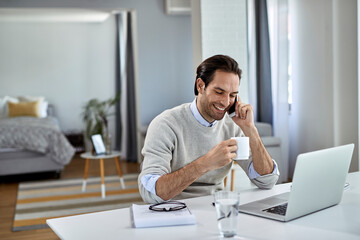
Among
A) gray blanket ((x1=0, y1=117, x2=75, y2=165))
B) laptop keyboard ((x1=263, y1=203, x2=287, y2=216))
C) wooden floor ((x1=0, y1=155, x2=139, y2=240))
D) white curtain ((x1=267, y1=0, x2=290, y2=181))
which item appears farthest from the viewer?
gray blanket ((x1=0, y1=117, x2=75, y2=165))

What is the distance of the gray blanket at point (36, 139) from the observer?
5.36 meters

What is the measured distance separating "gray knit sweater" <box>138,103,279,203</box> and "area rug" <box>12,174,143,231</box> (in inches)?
79.1

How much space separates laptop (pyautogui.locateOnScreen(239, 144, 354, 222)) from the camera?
4.21 feet

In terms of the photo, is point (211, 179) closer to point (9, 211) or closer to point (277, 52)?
point (9, 211)

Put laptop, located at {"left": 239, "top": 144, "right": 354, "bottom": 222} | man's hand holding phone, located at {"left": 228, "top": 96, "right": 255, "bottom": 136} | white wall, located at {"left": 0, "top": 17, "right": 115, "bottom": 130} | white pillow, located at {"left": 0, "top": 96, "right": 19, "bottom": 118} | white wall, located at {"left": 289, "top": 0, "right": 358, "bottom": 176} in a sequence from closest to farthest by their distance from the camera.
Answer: laptop, located at {"left": 239, "top": 144, "right": 354, "bottom": 222} → man's hand holding phone, located at {"left": 228, "top": 96, "right": 255, "bottom": 136} → white wall, located at {"left": 289, "top": 0, "right": 358, "bottom": 176} → white pillow, located at {"left": 0, "top": 96, "right": 19, "bottom": 118} → white wall, located at {"left": 0, "top": 17, "right": 115, "bottom": 130}

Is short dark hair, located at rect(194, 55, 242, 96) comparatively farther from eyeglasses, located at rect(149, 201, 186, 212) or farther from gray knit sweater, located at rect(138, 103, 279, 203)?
eyeglasses, located at rect(149, 201, 186, 212)

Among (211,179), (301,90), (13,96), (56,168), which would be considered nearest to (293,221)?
(211,179)

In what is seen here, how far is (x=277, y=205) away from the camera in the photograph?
4.90 feet

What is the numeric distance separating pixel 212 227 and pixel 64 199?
347cm

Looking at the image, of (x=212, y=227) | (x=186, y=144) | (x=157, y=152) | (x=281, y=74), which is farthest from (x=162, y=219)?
(x=281, y=74)

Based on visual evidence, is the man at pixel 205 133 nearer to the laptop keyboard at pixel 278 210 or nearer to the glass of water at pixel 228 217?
the laptop keyboard at pixel 278 210

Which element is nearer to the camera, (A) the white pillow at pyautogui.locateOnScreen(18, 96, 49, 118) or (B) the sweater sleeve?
(B) the sweater sleeve

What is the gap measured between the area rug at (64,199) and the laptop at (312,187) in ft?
8.28

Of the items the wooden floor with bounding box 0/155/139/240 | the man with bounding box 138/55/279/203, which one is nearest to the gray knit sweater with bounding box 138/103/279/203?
the man with bounding box 138/55/279/203
